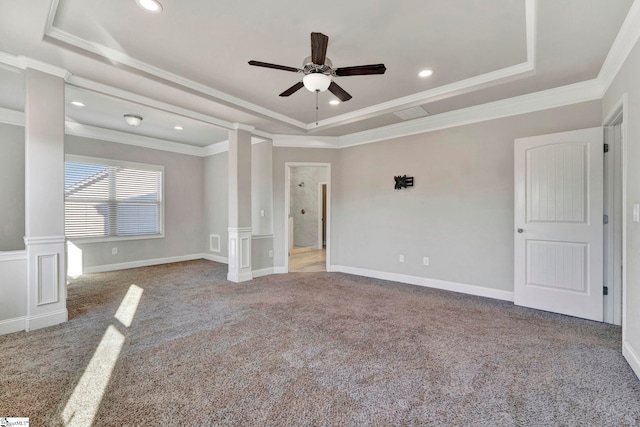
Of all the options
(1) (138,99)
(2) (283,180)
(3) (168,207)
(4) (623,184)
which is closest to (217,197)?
(3) (168,207)

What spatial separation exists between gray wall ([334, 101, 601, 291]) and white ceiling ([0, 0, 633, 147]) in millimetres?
465

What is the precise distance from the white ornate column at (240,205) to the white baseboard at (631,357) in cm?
440

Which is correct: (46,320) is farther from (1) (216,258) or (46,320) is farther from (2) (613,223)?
(2) (613,223)

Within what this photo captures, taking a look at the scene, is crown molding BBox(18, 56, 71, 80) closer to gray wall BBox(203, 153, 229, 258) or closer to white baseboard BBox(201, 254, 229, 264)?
gray wall BBox(203, 153, 229, 258)

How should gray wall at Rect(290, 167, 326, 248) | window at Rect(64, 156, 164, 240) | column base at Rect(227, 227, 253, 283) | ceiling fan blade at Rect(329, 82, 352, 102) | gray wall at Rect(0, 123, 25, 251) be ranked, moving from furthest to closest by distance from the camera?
gray wall at Rect(290, 167, 326, 248) < window at Rect(64, 156, 164, 240) < column base at Rect(227, 227, 253, 283) < gray wall at Rect(0, 123, 25, 251) < ceiling fan blade at Rect(329, 82, 352, 102)

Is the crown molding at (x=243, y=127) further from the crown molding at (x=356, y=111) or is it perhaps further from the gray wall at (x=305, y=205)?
the gray wall at (x=305, y=205)

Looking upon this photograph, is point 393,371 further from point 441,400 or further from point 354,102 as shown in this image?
point 354,102

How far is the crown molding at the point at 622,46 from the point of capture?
2.04 m

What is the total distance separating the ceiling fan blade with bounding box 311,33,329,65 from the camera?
6.69 ft

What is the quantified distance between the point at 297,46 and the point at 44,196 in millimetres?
2866

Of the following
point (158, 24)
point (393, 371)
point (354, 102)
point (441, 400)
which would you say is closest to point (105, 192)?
A: point (158, 24)

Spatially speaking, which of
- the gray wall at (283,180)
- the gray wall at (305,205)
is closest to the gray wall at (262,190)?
the gray wall at (283,180)

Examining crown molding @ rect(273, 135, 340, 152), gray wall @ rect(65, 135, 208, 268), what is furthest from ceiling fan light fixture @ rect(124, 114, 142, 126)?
crown molding @ rect(273, 135, 340, 152)

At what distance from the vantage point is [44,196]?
9.30ft
